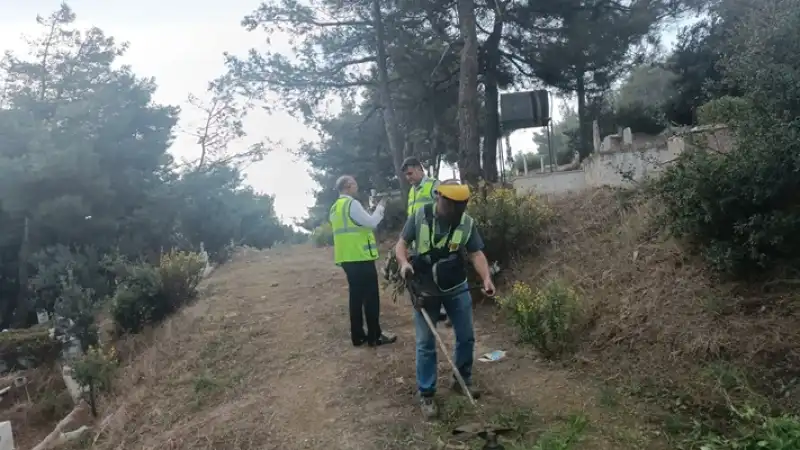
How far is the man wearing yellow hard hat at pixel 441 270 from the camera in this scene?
4422 mm

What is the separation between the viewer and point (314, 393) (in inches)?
207

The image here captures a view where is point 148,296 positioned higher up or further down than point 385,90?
further down

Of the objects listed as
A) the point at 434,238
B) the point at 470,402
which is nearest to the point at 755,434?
the point at 470,402

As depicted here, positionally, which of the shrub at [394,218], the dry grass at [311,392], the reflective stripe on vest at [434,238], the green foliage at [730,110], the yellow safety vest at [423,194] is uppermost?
the green foliage at [730,110]

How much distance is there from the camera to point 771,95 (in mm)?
4871

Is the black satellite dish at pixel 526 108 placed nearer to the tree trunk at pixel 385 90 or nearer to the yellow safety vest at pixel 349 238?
the tree trunk at pixel 385 90

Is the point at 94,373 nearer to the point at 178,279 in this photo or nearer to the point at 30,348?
the point at 178,279

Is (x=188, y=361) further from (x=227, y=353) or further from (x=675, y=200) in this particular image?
(x=675, y=200)

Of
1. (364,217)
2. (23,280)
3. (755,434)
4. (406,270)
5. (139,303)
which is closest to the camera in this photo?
(755,434)

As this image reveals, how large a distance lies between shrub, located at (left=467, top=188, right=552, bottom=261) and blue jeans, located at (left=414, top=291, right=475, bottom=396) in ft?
10.1

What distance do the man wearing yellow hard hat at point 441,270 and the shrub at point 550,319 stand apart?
97cm

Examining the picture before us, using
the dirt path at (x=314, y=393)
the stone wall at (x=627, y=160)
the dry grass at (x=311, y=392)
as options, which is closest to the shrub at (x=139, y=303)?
the dry grass at (x=311, y=392)

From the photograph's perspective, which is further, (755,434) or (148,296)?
(148,296)

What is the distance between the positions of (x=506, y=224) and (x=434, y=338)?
→ 133 inches
